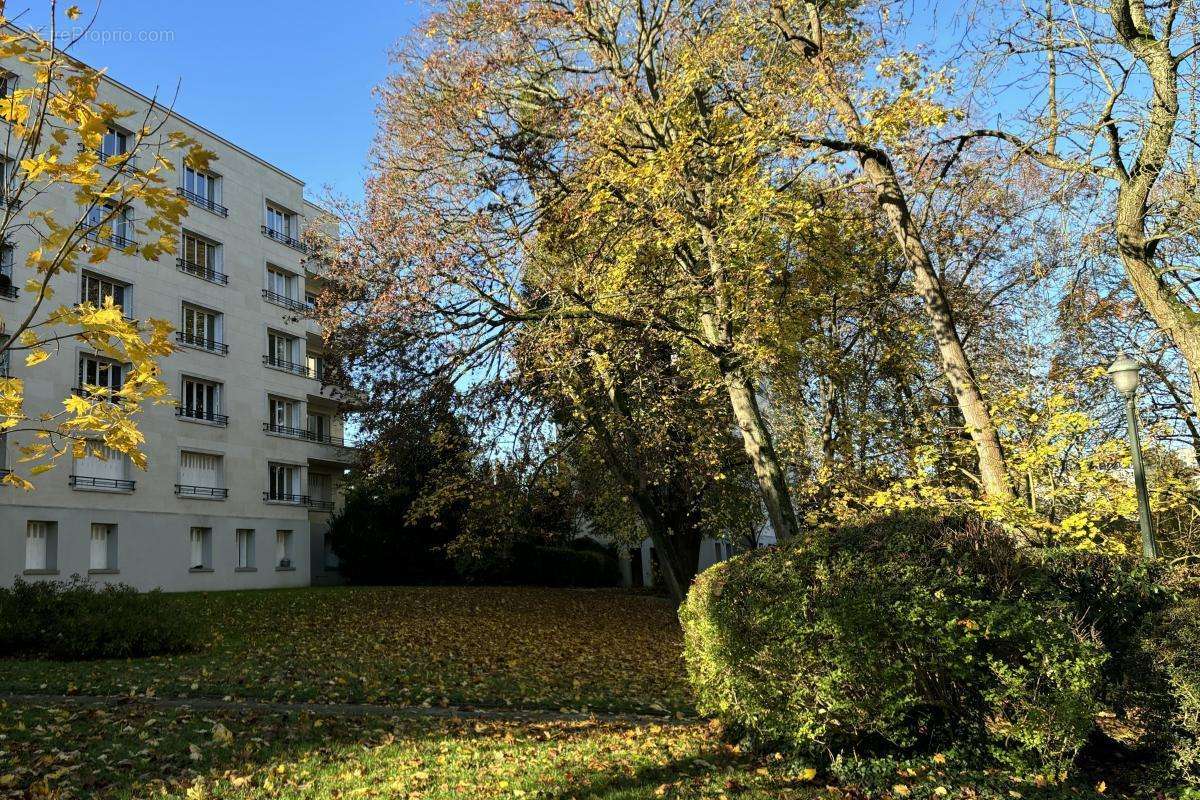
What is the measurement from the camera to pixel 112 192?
15.0 feet

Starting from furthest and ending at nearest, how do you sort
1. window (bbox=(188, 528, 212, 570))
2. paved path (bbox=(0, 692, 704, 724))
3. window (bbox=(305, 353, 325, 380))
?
window (bbox=(305, 353, 325, 380)), window (bbox=(188, 528, 212, 570)), paved path (bbox=(0, 692, 704, 724))

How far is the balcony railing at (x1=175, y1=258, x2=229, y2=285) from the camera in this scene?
31.7 meters

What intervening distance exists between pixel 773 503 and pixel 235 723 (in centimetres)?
818

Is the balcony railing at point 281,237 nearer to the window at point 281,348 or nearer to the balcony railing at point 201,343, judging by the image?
the window at point 281,348

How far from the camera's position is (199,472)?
1249 inches

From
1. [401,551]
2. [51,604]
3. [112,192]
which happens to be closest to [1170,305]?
[112,192]

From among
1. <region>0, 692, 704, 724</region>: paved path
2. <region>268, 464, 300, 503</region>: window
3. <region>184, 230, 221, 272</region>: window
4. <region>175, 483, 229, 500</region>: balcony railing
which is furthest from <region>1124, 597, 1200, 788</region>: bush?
<region>268, 464, 300, 503</region>: window

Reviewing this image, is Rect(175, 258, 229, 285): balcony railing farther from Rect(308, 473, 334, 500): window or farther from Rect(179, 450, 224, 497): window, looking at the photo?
Rect(308, 473, 334, 500): window

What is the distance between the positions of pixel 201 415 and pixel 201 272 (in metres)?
5.49

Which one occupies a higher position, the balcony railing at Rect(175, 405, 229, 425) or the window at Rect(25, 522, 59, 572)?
the balcony railing at Rect(175, 405, 229, 425)

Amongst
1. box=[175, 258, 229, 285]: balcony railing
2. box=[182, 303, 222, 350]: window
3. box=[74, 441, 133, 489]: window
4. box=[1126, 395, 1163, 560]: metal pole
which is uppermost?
box=[175, 258, 229, 285]: balcony railing

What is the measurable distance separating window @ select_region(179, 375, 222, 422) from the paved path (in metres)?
23.7

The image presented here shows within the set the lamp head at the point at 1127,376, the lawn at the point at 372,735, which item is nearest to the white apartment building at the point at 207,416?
the lawn at the point at 372,735

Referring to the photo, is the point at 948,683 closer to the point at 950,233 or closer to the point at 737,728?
the point at 737,728
